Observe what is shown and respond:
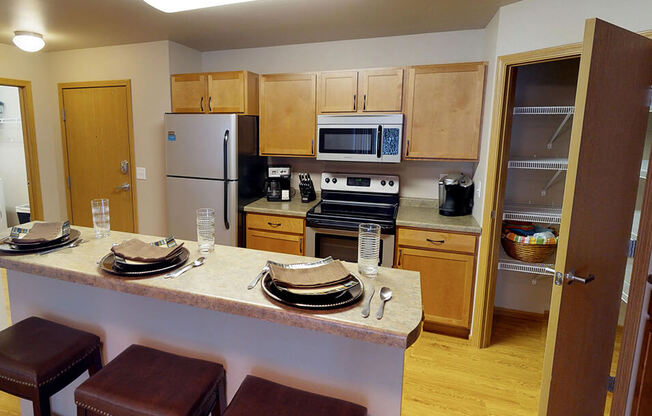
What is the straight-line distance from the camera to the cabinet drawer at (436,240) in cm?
260

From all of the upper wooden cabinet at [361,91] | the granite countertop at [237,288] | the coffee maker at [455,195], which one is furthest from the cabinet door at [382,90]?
the granite countertop at [237,288]

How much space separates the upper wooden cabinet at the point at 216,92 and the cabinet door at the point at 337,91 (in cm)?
63

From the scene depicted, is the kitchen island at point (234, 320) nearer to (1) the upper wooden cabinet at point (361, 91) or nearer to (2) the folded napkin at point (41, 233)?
(2) the folded napkin at point (41, 233)

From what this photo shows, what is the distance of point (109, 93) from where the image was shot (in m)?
3.65

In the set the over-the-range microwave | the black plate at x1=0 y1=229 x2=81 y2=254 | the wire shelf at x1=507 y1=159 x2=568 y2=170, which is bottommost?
the black plate at x1=0 y1=229 x2=81 y2=254

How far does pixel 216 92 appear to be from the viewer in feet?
10.6

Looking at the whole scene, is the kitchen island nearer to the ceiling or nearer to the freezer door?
the freezer door

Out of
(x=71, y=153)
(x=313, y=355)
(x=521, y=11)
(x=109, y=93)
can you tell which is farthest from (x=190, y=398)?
(x=71, y=153)

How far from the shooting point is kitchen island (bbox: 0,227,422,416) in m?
1.05

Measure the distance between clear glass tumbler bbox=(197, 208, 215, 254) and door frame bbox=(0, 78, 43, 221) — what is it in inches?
143

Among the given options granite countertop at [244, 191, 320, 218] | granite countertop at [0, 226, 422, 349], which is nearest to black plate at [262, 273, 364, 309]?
granite countertop at [0, 226, 422, 349]

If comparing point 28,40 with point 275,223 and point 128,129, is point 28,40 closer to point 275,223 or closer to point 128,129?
point 128,129

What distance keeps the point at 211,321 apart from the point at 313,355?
422 mm

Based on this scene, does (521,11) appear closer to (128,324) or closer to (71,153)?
(128,324)
